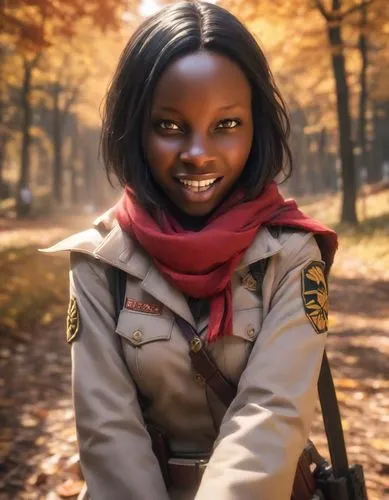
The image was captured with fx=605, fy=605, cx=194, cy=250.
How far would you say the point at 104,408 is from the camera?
155 centimetres

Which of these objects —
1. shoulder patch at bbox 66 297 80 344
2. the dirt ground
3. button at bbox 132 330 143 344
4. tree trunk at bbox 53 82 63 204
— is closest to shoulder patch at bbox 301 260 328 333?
button at bbox 132 330 143 344

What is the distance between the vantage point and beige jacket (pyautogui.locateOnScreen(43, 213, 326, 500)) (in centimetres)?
147

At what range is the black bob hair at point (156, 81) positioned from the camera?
1631 mm

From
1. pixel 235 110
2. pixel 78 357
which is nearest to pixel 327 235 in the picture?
pixel 235 110

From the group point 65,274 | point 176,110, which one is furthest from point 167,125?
point 65,274

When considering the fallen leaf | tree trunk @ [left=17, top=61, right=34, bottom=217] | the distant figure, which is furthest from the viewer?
the distant figure

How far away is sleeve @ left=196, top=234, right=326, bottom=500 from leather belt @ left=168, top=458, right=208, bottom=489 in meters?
0.16

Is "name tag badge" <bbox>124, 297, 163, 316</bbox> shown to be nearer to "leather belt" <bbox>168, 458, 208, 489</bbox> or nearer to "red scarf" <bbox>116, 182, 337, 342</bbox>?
"red scarf" <bbox>116, 182, 337, 342</bbox>

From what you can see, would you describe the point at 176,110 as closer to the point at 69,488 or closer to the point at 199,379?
the point at 199,379

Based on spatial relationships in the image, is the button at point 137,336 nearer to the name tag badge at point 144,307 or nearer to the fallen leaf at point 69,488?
the name tag badge at point 144,307

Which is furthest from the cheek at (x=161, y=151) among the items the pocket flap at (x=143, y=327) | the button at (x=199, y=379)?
the button at (x=199, y=379)

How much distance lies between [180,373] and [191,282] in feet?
0.81

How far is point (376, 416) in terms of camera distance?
3744 millimetres

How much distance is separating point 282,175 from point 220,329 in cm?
62
